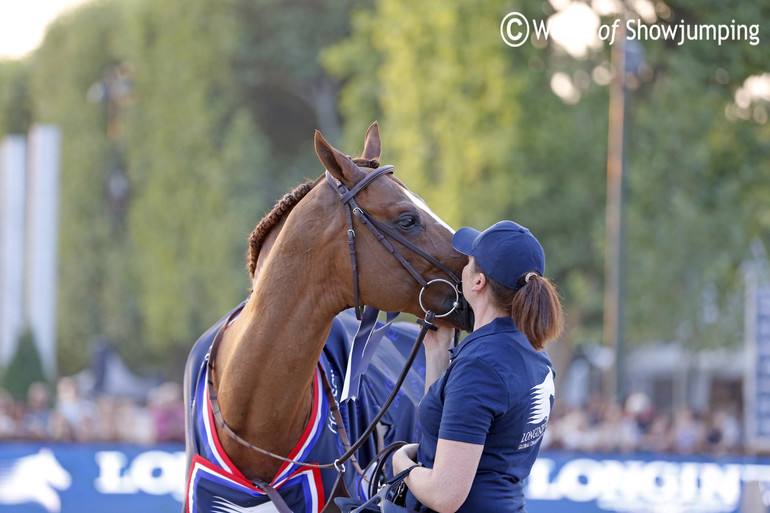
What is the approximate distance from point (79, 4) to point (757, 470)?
28624mm

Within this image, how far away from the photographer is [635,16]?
48.4 feet

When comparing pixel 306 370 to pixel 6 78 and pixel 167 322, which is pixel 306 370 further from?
pixel 6 78

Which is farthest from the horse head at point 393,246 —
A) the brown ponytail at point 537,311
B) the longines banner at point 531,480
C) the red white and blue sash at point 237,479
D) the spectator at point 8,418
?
the spectator at point 8,418

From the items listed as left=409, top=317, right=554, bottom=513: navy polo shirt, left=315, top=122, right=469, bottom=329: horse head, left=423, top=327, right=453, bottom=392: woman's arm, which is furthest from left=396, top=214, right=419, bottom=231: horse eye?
left=409, top=317, right=554, bottom=513: navy polo shirt

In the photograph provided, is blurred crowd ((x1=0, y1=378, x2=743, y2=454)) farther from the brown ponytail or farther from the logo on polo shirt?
the brown ponytail

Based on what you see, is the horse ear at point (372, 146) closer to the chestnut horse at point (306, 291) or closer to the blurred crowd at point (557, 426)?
the chestnut horse at point (306, 291)

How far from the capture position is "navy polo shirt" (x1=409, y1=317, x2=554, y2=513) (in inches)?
98.7

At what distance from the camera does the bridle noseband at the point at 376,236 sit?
3057mm

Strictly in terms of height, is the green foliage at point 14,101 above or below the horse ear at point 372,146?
above

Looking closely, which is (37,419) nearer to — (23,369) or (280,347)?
(23,369)

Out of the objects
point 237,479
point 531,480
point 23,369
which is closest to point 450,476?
point 237,479

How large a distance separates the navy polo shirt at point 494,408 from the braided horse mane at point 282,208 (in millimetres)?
914

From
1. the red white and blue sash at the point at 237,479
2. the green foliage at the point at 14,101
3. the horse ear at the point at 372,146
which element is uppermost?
the green foliage at the point at 14,101

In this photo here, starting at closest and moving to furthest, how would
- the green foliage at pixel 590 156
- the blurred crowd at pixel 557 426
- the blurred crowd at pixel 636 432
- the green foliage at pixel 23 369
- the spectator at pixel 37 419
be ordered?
the blurred crowd at pixel 636 432, the blurred crowd at pixel 557 426, the spectator at pixel 37 419, the green foliage at pixel 590 156, the green foliage at pixel 23 369
